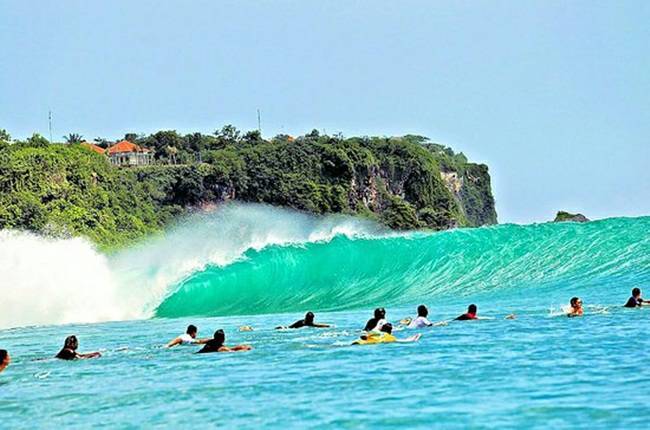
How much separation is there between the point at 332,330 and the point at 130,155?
127 metres

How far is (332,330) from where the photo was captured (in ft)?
70.7

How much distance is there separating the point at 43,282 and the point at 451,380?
2225 cm

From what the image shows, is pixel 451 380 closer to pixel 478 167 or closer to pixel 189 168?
pixel 189 168

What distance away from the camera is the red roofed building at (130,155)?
143875mm

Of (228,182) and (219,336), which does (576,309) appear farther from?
(228,182)

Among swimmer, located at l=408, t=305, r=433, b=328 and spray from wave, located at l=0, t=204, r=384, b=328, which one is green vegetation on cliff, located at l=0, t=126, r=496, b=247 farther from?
swimmer, located at l=408, t=305, r=433, b=328

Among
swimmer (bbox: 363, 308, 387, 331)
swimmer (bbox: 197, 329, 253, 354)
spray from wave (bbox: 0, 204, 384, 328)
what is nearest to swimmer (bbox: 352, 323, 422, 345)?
swimmer (bbox: 363, 308, 387, 331)

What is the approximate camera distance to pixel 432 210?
5679 inches

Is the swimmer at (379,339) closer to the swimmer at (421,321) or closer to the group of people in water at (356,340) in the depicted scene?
the group of people in water at (356,340)

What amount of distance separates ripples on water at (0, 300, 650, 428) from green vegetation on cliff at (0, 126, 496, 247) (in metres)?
63.2

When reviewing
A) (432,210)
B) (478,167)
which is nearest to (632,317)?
(432,210)

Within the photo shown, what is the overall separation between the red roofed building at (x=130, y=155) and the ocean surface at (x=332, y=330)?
99.1 metres

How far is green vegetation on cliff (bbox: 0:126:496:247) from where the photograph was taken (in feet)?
290

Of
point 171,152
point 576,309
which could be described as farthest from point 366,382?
point 171,152
